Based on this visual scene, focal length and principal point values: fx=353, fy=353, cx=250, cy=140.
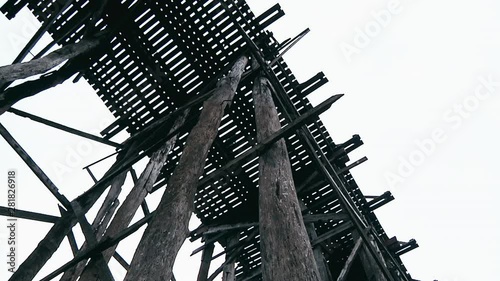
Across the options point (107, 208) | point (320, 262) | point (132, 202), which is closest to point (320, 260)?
point (320, 262)

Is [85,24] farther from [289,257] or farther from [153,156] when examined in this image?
[289,257]

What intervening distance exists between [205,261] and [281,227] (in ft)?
15.1

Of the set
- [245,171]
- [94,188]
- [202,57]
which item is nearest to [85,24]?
[202,57]

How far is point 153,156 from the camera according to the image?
17.6 ft

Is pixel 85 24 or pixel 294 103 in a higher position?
pixel 85 24

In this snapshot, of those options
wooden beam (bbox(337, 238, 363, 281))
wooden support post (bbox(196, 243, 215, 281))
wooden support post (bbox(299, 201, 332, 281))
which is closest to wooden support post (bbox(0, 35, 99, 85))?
wooden support post (bbox(196, 243, 215, 281))

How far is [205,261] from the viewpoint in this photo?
6703 mm

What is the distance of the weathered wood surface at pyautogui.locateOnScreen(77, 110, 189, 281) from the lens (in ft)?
11.4

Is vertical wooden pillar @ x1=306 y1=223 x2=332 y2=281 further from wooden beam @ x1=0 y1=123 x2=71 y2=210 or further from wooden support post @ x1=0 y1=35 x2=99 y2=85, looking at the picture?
wooden support post @ x1=0 y1=35 x2=99 y2=85

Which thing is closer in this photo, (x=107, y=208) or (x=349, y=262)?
(x=107, y=208)

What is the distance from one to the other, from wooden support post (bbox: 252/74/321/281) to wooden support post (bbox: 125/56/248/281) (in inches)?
23.2

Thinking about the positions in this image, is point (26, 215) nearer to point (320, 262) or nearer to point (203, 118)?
point (203, 118)

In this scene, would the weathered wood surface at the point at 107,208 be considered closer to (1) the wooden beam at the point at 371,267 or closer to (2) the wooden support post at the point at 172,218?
(2) the wooden support post at the point at 172,218

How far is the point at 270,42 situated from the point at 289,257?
16.8ft
